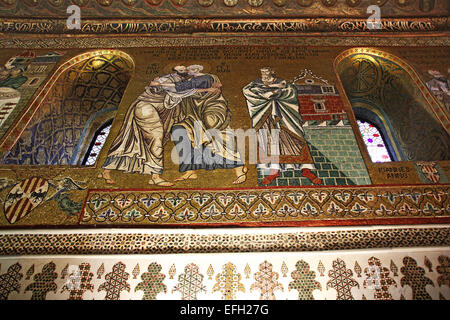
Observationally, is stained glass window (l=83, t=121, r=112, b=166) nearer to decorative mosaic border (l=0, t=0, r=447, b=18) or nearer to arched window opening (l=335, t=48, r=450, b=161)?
decorative mosaic border (l=0, t=0, r=447, b=18)

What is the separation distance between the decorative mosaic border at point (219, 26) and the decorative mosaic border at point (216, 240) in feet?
13.9

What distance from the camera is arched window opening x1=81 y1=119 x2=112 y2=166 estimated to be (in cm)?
605

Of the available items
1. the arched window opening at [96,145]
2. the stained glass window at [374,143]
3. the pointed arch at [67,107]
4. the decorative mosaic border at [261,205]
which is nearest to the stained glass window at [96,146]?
the arched window opening at [96,145]

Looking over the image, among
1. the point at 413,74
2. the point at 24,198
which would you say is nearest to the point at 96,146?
the point at 24,198

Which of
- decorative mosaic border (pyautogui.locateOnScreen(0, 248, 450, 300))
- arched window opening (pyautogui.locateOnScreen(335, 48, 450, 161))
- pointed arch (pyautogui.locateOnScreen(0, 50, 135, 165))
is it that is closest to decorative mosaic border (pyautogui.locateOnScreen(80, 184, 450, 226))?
decorative mosaic border (pyautogui.locateOnScreen(0, 248, 450, 300))

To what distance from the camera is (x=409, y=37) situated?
668 cm

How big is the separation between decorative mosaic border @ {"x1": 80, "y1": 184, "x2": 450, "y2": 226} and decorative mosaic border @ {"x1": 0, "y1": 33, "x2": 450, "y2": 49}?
3.27 m

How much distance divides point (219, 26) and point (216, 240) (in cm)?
446

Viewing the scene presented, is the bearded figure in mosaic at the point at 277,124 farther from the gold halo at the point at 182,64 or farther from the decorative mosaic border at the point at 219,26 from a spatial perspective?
the decorative mosaic border at the point at 219,26

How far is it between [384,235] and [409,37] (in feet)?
14.3

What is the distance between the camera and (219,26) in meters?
6.93

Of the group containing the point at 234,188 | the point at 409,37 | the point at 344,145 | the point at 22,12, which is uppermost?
the point at 22,12
